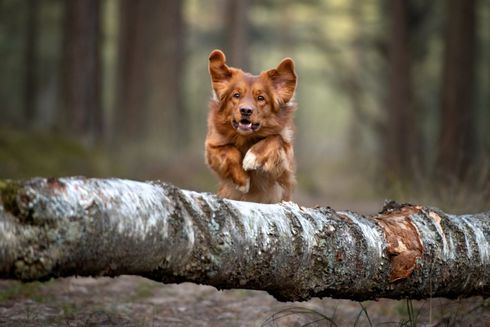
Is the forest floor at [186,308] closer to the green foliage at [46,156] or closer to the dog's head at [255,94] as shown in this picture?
the dog's head at [255,94]

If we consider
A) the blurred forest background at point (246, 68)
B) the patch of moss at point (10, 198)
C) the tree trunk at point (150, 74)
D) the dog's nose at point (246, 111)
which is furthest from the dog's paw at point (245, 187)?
the tree trunk at point (150, 74)

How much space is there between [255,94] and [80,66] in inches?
369

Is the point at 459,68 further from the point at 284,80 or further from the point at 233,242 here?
the point at 233,242

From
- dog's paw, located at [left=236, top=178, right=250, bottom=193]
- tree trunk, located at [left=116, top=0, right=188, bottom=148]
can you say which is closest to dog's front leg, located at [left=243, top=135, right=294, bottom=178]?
dog's paw, located at [left=236, top=178, right=250, bottom=193]

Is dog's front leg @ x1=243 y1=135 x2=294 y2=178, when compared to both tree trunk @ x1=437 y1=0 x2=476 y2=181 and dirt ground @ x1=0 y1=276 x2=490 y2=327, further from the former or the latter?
tree trunk @ x1=437 y1=0 x2=476 y2=181

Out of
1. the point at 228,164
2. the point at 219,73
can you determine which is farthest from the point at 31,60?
the point at 228,164

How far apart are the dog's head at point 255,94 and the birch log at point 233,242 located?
1.69 meters

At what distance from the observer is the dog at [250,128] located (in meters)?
6.07

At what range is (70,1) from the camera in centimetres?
1552

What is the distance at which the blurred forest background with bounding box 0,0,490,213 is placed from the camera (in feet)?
39.3

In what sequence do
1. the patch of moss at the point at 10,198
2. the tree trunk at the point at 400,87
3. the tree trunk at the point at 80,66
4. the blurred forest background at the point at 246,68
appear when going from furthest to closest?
1. the tree trunk at the point at 400,87
2. the tree trunk at the point at 80,66
3. the blurred forest background at the point at 246,68
4. the patch of moss at the point at 10,198

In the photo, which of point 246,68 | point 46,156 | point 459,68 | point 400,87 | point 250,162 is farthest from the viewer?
point 246,68

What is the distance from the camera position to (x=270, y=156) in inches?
237

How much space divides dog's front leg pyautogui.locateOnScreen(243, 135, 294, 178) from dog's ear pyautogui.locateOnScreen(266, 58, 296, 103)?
37 cm
